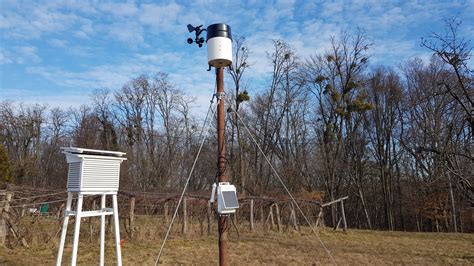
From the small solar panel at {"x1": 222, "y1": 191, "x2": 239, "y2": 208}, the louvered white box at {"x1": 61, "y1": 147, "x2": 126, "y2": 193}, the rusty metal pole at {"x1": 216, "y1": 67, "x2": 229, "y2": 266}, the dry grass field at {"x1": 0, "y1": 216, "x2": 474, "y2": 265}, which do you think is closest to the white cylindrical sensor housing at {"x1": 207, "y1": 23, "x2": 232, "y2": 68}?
the rusty metal pole at {"x1": 216, "y1": 67, "x2": 229, "y2": 266}

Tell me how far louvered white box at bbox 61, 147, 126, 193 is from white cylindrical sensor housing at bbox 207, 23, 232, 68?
188 cm

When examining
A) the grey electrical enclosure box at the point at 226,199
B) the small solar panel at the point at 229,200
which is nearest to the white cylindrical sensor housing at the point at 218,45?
the grey electrical enclosure box at the point at 226,199

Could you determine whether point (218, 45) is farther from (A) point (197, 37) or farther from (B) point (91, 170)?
(B) point (91, 170)

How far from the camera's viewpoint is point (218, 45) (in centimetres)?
444

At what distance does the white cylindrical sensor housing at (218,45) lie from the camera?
4.40 metres

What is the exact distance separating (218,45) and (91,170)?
7.39ft

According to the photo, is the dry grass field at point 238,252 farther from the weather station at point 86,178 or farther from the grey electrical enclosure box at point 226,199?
the grey electrical enclosure box at point 226,199

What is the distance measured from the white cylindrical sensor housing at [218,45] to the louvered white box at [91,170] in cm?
188

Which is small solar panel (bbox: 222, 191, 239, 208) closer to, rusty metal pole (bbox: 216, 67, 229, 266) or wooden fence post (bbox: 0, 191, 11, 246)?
rusty metal pole (bbox: 216, 67, 229, 266)

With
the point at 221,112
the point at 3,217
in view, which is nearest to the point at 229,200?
the point at 221,112

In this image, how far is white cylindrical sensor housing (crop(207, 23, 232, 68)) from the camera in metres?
4.40

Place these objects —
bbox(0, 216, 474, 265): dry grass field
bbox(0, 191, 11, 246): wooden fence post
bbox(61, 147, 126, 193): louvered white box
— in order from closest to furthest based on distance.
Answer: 1. bbox(61, 147, 126, 193): louvered white box
2. bbox(0, 216, 474, 265): dry grass field
3. bbox(0, 191, 11, 246): wooden fence post

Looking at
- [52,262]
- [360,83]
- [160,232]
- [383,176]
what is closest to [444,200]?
[383,176]

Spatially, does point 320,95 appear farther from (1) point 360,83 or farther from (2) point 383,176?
(2) point 383,176
